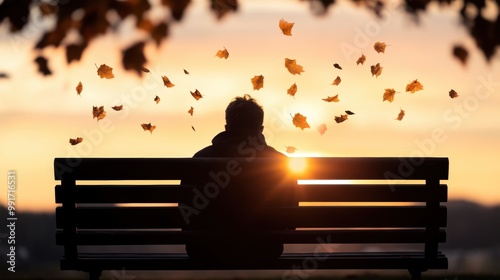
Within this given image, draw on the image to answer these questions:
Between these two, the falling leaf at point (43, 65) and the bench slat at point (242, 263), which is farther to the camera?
the bench slat at point (242, 263)

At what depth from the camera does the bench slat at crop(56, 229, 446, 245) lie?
5.26 meters

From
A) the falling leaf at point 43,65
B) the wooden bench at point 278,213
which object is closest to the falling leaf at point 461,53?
the wooden bench at point 278,213

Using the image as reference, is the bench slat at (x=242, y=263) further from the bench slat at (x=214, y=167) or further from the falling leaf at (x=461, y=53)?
the falling leaf at (x=461, y=53)

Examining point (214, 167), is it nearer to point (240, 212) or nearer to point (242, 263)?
point (240, 212)

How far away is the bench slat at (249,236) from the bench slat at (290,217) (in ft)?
0.15

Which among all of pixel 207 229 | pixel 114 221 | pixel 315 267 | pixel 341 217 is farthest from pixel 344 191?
pixel 114 221

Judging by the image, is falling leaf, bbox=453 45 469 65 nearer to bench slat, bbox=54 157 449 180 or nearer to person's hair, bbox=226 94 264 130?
bench slat, bbox=54 157 449 180

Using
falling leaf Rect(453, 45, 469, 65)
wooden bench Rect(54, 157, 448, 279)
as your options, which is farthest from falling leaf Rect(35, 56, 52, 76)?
falling leaf Rect(453, 45, 469, 65)

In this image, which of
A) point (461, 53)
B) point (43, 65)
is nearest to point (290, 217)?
point (461, 53)

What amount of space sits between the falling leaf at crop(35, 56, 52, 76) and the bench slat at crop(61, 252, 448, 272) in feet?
4.12

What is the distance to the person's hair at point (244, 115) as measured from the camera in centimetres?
577

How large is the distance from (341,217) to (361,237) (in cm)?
20

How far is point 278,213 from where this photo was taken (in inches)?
207

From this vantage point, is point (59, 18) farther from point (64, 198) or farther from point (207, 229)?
point (207, 229)
